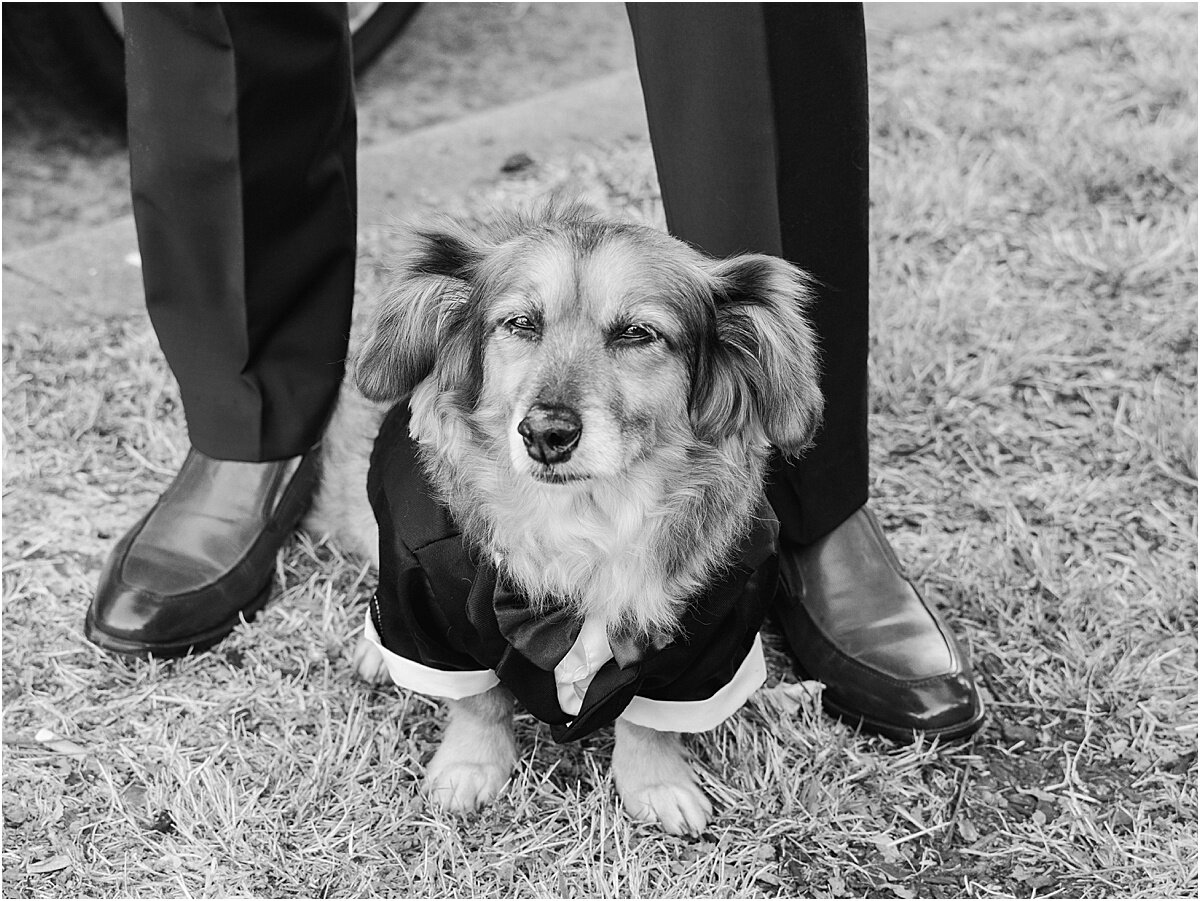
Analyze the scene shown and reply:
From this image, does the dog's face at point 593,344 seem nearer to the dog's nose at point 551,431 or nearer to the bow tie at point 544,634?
the dog's nose at point 551,431

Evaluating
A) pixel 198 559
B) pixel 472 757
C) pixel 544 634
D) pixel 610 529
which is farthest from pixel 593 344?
pixel 198 559

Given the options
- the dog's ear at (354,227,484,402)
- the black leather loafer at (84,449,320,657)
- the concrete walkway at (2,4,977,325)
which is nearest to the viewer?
the dog's ear at (354,227,484,402)

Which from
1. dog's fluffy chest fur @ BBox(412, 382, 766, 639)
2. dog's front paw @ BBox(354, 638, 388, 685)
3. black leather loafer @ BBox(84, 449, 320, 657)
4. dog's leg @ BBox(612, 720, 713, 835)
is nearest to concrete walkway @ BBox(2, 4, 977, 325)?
black leather loafer @ BBox(84, 449, 320, 657)

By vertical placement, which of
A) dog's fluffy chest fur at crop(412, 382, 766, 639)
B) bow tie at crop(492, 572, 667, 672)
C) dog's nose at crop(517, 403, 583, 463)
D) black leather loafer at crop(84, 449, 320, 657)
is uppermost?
dog's nose at crop(517, 403, 583, 463)

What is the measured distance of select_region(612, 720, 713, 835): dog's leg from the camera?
2.39m

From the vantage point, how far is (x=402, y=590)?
7.00 feet

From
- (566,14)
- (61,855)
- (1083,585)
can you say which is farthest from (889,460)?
(566,14)

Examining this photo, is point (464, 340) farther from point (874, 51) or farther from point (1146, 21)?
point (1146, 21)

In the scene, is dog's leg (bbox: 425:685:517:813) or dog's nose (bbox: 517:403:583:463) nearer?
dog's nose (bbox: 517:403:583:463)

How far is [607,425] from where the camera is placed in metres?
1.95

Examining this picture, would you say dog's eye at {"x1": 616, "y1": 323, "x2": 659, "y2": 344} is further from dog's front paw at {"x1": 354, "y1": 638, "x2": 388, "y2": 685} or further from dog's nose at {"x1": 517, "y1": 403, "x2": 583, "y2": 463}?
dog's front paw at {"x1": 354, "y1": 638, "x2": 388, "y2": 685}

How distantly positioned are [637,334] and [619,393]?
12 cm

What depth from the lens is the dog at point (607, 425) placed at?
206cm

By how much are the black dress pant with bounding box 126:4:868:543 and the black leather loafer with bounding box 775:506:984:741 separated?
8 cm
